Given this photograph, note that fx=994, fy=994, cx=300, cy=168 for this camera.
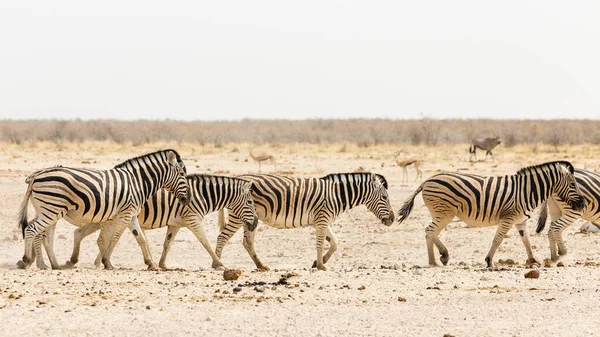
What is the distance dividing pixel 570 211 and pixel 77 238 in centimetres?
723

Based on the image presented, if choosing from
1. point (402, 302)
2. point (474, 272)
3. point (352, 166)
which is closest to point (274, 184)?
point (474, 272)

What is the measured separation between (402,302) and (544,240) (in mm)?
7606

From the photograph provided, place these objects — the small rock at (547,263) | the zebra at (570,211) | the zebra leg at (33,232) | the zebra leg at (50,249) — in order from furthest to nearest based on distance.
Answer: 1. the zebra at (570,211)
2. the small rock at (547,263)
3. the zebra leg at (50,249)
4. the zebra leg at (33,232)

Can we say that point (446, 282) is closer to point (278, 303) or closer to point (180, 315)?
point (278, 303)

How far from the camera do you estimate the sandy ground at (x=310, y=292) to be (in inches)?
354

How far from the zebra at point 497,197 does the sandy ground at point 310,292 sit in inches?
28.8

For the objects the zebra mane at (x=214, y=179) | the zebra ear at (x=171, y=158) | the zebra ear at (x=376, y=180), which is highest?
the zebra ear at (x=171, y=158)

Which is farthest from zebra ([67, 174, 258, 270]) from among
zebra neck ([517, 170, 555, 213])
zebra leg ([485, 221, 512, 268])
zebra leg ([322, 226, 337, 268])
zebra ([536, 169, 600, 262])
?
zebra ([536, 169, 600, 262])

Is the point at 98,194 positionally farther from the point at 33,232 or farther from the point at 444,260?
the point at 444,260

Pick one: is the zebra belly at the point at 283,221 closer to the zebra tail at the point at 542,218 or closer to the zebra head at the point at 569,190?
the zebra head at the point at 569,190

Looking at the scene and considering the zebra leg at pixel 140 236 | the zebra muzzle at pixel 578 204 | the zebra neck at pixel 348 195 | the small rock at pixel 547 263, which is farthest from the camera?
the zebra neck at pixel 348 195

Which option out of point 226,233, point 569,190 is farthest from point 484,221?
point 226,233

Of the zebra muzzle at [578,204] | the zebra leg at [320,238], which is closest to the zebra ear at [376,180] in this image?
the zebra leg at [320,238]

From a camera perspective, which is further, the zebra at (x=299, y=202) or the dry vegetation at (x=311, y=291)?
the zebra at (x=299, y=202)
